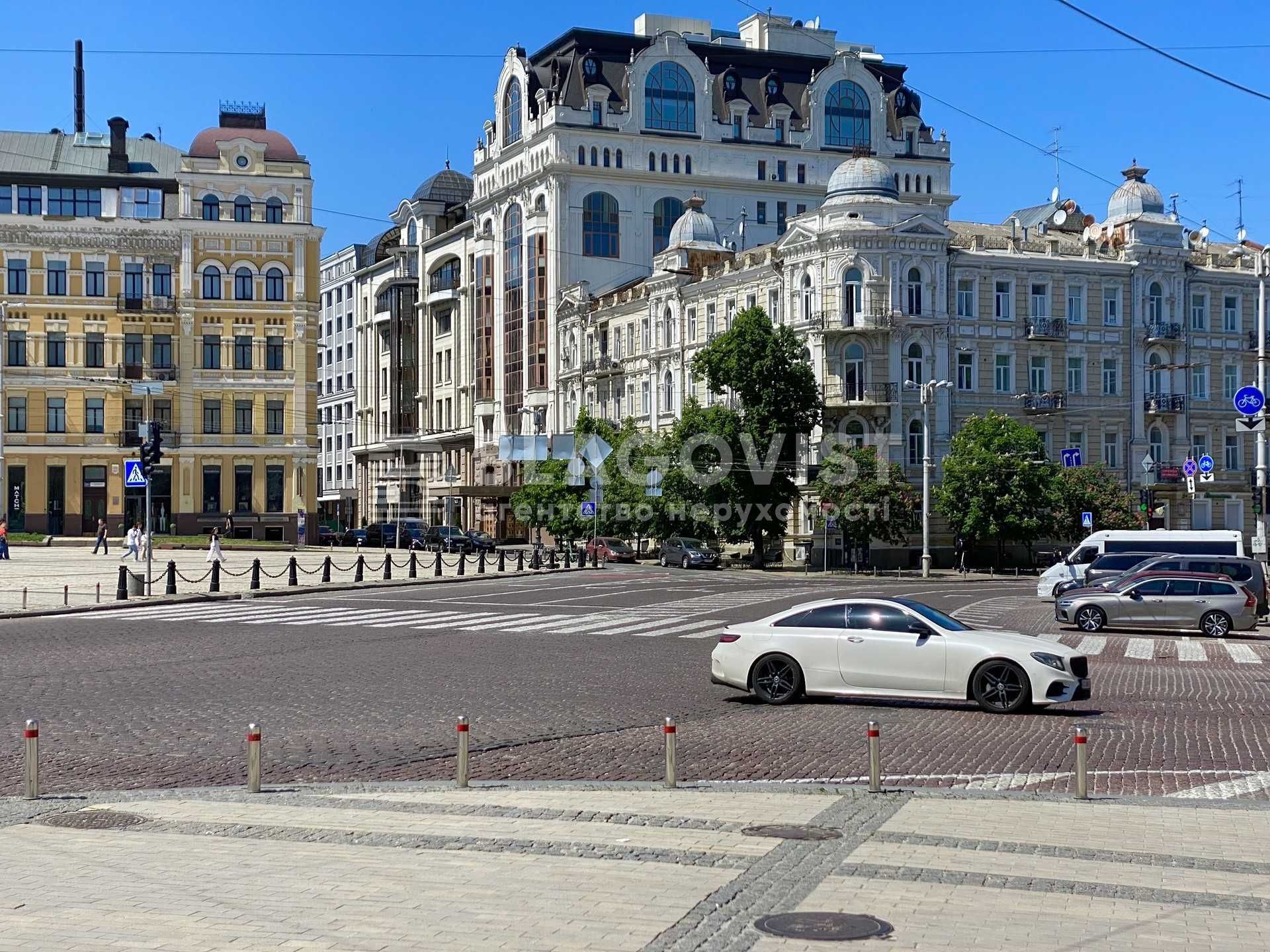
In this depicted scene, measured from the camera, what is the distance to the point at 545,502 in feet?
268

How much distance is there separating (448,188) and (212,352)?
1888 inches

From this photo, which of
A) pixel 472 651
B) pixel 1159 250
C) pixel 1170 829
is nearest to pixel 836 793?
pixel 1170 829

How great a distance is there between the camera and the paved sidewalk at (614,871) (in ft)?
26.2

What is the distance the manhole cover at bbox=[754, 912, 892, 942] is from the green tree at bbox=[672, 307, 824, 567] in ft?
193

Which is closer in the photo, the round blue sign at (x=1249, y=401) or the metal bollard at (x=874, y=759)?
the metal bollard at (x=874, y=759)

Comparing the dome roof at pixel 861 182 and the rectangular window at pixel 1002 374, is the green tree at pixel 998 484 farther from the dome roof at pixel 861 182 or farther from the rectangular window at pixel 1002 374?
the dome roof at pixel 861 182

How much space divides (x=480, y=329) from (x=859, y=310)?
42.9 m

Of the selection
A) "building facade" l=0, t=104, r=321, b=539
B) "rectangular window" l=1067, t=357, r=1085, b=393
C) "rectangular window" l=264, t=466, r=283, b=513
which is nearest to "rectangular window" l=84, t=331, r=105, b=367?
"building facade" l=0, t=104, r=321, b=539

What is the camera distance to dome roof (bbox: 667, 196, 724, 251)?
84.9 m

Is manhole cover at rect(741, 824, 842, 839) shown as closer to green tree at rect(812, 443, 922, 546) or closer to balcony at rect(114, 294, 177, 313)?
green tree at rect(812, 443, 922, 546)

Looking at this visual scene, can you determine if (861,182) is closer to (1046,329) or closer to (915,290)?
(915,290)

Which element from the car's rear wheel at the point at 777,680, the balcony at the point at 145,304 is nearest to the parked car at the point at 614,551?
the balcony at the point at 145,304

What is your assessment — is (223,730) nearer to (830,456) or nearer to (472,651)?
(472,651)

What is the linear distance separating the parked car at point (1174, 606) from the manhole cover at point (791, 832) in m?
23.6
